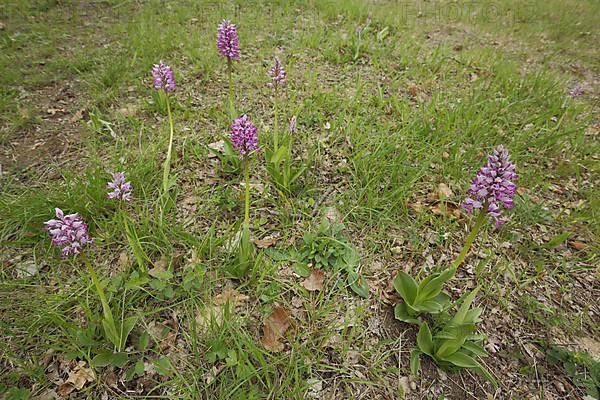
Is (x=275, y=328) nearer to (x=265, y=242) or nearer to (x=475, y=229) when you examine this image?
(x=265, y=242)

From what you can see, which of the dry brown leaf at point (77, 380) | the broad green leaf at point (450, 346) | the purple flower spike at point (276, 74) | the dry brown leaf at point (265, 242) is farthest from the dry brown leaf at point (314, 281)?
the purple flower spike at point (276, 74)

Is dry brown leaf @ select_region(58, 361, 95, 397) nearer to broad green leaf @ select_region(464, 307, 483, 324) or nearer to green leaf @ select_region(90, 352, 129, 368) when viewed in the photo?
green leaf @ select_region(90, 352, 129, 368)

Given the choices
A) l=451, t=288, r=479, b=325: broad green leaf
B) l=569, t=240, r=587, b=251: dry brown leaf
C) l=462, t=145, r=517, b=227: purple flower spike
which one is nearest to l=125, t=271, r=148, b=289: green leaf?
l=451, t=288, r=479, b=325: broad green leaf

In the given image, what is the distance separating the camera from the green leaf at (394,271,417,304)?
2064 mm

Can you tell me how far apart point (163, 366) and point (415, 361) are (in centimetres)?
143

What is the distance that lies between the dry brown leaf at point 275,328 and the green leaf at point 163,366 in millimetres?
Result: 527

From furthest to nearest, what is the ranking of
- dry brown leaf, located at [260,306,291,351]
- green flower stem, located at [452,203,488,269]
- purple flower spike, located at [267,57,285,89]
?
purple flower spike, located at [267,57,285,89]
dry brown leaf, located at [260,306,291,351]
green flower stem, located at [452,203,488,269]

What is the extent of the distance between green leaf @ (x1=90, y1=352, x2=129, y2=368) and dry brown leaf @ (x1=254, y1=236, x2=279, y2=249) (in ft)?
3.49

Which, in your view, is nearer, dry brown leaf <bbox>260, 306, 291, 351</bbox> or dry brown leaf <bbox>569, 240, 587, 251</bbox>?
dry brown leaf <bbox>260, 306, 291, 351</bbox>

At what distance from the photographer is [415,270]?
2.45 metres

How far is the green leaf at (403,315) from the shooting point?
2.06 metres

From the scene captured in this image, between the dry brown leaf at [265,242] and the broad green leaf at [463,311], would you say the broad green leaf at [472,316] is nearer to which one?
the broad green leaf at [463,311]

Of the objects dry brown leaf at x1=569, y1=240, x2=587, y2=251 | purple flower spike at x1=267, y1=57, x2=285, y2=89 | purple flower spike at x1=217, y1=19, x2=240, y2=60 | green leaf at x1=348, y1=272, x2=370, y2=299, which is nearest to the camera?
green leaf at x1=348, y1=272, x2=370, y2=299

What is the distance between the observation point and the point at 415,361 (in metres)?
1.92
